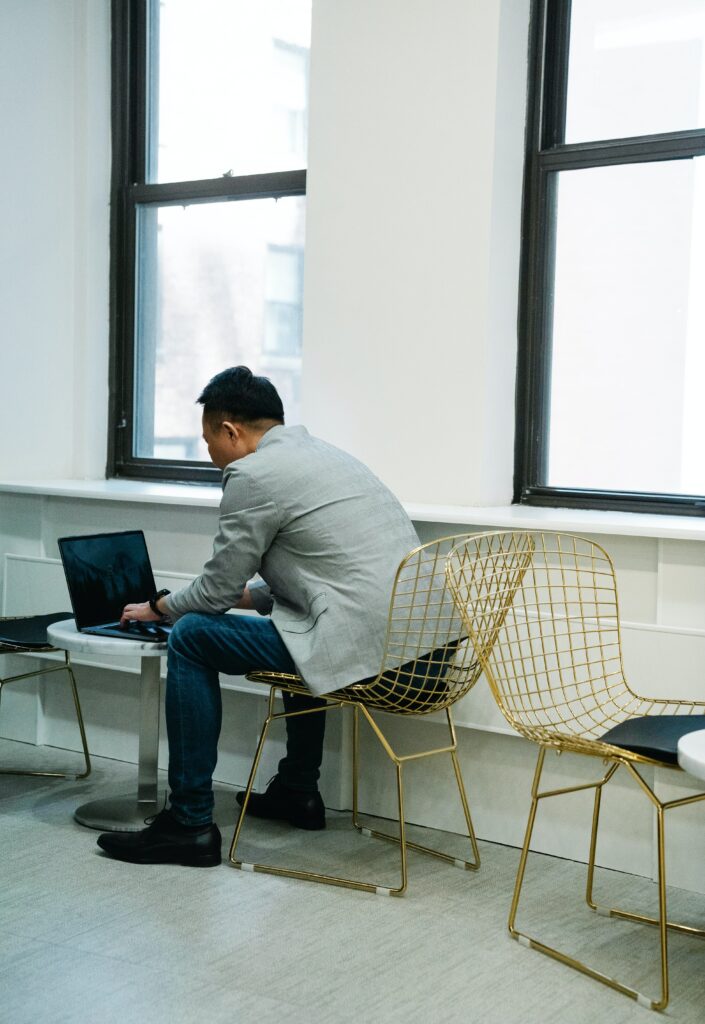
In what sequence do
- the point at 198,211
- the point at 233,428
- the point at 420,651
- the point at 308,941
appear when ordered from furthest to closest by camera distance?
the point at 198,211, the point at 233,428, the point at 420,651, the point at 308,941

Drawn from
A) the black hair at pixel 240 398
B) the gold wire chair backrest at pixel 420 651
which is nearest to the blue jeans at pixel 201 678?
the gold wire chair backrest at pixel 420 651

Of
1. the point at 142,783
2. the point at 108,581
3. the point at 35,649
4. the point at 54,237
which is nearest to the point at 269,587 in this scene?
the point at 108,581

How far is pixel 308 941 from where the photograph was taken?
8.11 ft

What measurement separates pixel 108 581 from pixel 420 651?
90 cm

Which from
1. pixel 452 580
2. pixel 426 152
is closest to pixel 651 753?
pixel 452 580

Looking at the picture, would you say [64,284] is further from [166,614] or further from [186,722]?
[186,722]

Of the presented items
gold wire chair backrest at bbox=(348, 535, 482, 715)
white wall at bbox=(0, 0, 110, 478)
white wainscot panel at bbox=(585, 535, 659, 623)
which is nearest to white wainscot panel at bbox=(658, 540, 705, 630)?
white wainscot panel at bbox=(585, 535, 659, 623)

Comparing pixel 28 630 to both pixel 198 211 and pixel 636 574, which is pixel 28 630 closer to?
pixel 198 211

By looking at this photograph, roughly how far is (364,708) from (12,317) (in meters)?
2.13

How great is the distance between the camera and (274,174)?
12.7ft

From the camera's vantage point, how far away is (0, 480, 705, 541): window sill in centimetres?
285

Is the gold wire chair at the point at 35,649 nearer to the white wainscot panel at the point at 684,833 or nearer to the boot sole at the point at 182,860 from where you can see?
the boot sole at the point at 182,860

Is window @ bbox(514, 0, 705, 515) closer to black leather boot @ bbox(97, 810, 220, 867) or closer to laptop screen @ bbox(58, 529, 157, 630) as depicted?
laptop screen @ bbox(58, 529, 157, 630)

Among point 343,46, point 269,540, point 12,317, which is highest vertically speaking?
point 343,46
